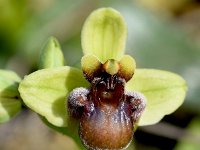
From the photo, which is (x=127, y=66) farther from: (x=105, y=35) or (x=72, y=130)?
(x=72, y=130)

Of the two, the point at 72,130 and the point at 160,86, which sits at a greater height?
the point at 160,86

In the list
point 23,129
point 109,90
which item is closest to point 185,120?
point 23,129

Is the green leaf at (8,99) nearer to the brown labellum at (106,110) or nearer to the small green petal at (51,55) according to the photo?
the small green petal at (51,55)

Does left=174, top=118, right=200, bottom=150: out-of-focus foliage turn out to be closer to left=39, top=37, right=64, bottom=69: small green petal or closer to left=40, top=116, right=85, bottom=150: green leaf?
left=40, top=116, right=85, bottom=150: green leaf

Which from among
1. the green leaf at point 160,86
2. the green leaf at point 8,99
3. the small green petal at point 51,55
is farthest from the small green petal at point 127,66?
the green leaf at point 8,99

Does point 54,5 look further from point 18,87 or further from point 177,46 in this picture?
point 18,87

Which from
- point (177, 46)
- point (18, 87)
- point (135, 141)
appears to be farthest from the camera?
point (177, 46)

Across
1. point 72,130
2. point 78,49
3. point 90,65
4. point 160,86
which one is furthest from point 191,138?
point 90,65

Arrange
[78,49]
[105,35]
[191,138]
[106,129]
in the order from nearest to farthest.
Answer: [106,129] → [105,35] → [191,138] → [78,49]
